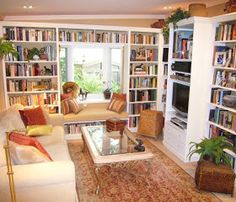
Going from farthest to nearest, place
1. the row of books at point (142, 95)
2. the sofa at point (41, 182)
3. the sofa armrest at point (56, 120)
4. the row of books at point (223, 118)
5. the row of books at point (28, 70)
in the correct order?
the row of books at point (142, 95), the row of books at point (28, 70), the sofa armrest at point (56, 120), the row of books at point (223, 118), the sofa at point (41, 182)

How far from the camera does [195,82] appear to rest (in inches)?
146

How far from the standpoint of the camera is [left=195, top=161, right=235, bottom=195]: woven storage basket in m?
2.93

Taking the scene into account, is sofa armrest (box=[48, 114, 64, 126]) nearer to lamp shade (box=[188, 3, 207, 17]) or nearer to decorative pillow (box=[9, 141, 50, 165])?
decorative pillow (box=[9, 141, 50, 165])

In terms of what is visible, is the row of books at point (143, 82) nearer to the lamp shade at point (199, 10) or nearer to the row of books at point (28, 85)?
the row of books at point (28, 85)

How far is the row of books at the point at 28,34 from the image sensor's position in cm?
439

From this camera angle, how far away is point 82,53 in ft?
17.3

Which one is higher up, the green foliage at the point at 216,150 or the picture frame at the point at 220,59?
the picture frame at the point at 220,59

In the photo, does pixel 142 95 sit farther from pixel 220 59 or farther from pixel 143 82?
pixel 220 59

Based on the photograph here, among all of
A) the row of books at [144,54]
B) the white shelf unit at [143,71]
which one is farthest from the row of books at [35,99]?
the row of books at [144,54]

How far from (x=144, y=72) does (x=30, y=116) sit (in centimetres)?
260

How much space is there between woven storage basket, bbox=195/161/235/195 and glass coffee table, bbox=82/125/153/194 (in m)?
0.65

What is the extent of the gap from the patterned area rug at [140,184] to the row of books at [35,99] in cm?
144

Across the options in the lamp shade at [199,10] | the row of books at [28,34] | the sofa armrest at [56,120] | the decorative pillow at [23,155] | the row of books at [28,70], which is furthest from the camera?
the row of books at [28,70]

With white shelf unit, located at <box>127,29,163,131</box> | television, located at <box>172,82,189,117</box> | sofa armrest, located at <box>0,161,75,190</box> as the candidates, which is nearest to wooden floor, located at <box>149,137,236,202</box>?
television, located at <box>172,82,189,117</box>
